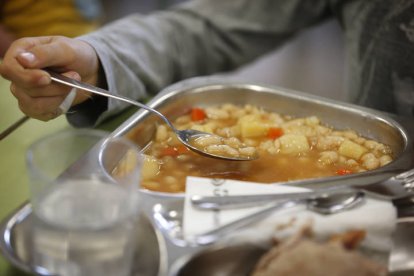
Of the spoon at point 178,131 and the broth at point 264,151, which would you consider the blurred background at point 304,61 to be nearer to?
the broth at point 264,151

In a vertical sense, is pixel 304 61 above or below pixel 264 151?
below

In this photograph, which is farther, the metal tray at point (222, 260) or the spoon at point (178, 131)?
the spoon at point (178, 131)

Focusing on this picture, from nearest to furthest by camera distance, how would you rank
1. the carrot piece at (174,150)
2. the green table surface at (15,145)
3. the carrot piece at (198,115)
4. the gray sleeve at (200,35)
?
the green table surface at (15,145) < the carrot piece at (174,150) < the carrot piece at (198,115) < the gray sleeve at (200,35)

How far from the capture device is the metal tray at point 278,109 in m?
0.98

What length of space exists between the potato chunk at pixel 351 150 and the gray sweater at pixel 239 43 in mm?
273

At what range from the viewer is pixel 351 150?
1.00 m

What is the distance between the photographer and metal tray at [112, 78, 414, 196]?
98 cm

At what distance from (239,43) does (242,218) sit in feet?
2.83

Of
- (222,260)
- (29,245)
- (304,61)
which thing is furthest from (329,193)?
(304,61)

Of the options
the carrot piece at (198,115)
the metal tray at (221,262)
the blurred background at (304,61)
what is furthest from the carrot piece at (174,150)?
the blurred background at (304,61)

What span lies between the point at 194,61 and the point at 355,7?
42 centimetres

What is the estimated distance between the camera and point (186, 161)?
3.21 feet

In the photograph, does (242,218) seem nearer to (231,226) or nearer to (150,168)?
(231,226)

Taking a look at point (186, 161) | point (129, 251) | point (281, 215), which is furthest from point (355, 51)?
point (129, 251)
